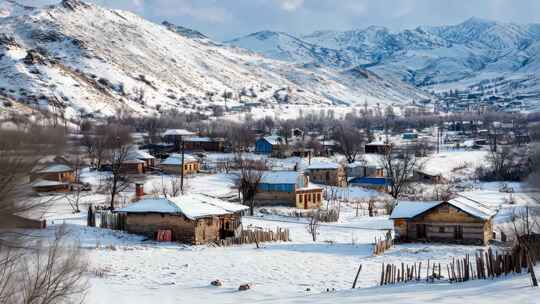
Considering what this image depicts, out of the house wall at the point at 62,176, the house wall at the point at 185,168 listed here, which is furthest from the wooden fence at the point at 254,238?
the house wall at the point at 185,168

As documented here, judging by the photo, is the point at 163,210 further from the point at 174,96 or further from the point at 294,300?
the point at 174,96

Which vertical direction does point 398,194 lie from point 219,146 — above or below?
below

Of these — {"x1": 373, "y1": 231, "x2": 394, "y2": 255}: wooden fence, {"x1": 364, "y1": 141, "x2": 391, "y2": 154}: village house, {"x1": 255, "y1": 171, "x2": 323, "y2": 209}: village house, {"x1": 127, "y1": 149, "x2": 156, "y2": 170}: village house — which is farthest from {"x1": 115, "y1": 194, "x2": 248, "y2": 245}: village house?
{"x1": 364, "y1": 141, "x2": 391, "y2": 154}: village house

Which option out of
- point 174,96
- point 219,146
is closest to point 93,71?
point 174,96

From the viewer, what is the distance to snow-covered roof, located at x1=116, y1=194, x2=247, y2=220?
114 feet

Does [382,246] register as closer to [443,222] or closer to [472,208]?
[443,222]

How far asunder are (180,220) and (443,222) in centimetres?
1465

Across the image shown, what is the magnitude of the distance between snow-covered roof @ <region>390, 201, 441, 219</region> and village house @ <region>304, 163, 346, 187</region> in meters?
33.2

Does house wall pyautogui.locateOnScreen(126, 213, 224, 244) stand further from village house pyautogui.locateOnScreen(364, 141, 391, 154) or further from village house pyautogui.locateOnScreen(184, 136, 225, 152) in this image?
village house pyautogui.locateOnScreen(364, 141, 391, 154)

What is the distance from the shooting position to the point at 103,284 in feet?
75.5

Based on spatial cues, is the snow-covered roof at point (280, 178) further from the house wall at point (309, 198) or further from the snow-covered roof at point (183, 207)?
the snow-covered roof at point (183, 207)

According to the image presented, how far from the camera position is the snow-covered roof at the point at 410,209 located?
120 feet

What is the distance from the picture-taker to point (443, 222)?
36750 mm

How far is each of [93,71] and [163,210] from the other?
15527 centimetres
